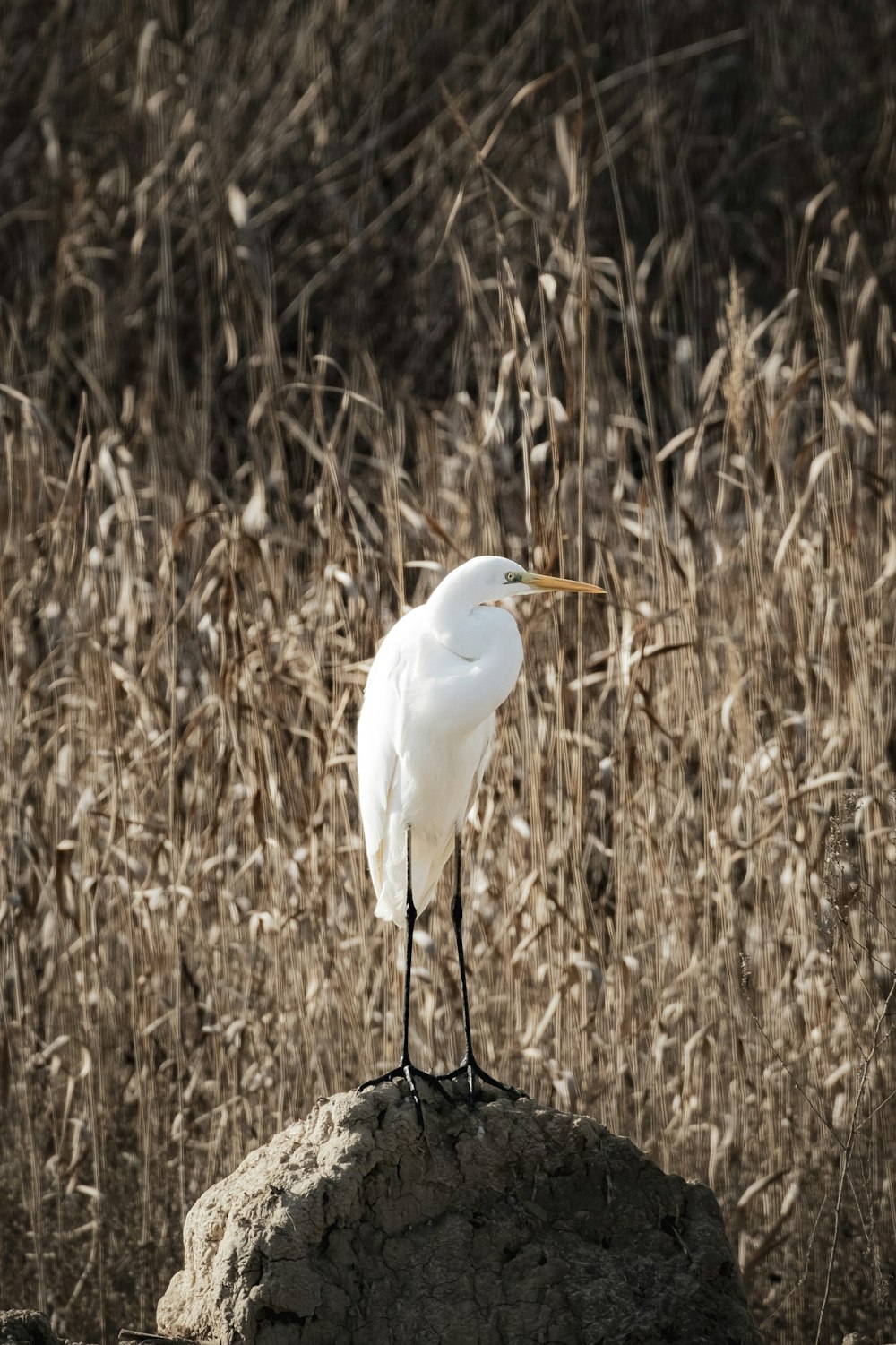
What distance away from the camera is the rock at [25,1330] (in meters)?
1.69

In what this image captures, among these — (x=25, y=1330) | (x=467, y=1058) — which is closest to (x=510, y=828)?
(x=467, y=1058)

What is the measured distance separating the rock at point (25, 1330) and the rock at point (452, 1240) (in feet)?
0.62

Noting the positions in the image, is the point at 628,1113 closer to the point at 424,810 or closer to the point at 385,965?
the point at 385,965

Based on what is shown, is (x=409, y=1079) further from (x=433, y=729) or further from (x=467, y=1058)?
(x=433, y=729)

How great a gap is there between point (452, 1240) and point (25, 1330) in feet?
1.69

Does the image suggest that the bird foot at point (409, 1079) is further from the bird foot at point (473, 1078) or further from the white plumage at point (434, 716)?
the white plumage at point (434, 716)

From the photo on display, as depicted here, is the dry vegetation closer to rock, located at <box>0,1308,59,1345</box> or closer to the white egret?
the white egret

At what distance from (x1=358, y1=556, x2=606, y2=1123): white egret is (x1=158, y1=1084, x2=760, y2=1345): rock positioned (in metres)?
0.08

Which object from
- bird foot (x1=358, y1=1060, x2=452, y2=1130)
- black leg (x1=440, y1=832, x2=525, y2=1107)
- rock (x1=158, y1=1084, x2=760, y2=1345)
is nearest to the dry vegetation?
black leg (x1=440, y1=832, x2=525, y2=1107)

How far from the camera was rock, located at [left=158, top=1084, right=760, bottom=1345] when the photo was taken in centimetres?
179

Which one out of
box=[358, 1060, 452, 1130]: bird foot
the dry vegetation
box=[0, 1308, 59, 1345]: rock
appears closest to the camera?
box=[0, 1308, 59, 1345]: rock

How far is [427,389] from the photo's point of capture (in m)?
6.29

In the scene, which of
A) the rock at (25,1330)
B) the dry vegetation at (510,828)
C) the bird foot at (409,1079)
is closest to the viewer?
the rock at (25,1330)

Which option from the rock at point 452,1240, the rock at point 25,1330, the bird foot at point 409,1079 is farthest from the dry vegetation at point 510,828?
the rock at point 25,1330
